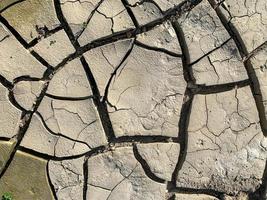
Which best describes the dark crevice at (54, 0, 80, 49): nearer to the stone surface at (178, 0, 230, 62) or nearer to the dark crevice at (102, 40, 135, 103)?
the dark crevice at (102, 40, 135, 103)

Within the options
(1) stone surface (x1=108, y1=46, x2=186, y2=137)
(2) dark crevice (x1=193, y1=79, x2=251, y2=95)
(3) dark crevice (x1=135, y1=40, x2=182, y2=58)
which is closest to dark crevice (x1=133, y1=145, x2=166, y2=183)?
(1) stone surface (x1=108, y1=46, x2=186, y2=137)

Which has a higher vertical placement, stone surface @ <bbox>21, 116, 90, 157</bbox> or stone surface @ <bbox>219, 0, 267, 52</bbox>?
stone surface @ <bbox>219, 0, 267, 52</bbox>

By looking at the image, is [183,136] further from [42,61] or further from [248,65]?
[42,61]

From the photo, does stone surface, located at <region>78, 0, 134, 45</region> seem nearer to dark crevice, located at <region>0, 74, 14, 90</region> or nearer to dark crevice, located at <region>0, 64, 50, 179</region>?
dark crevice, located at <region>0, 64, 50, 179</region>

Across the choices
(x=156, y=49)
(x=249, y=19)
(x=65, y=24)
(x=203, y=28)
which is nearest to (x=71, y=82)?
(x=65, y=24)

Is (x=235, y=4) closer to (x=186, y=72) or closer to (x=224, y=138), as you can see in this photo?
(x=186, y=72)

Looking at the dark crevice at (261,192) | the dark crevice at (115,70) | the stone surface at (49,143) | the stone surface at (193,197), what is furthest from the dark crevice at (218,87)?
the stone surface at (49,143)

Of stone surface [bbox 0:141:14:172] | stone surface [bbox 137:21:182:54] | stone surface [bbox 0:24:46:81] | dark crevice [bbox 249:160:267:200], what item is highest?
stone surface [bbox 137:21:182:54]
